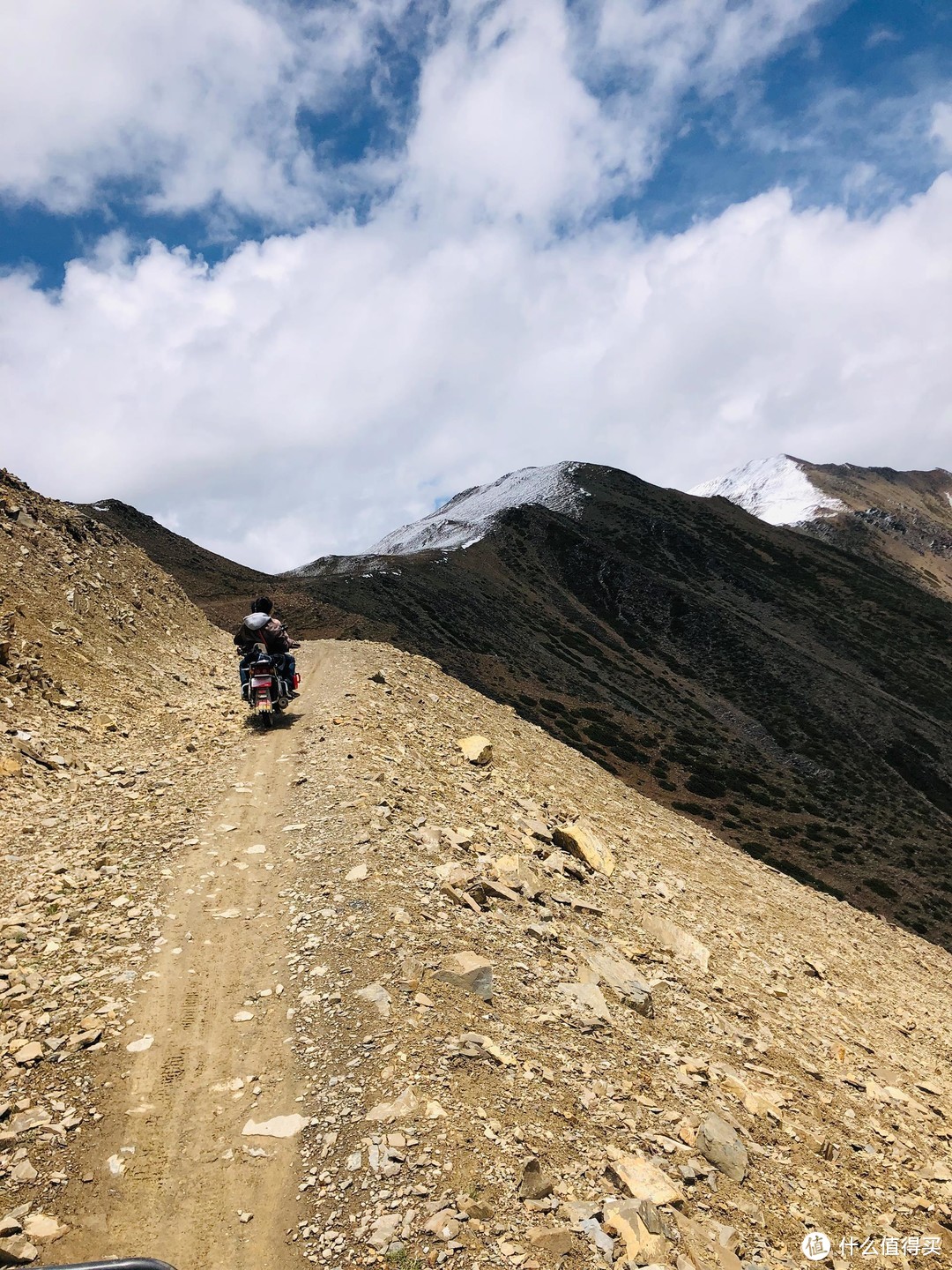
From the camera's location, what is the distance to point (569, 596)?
340 ft

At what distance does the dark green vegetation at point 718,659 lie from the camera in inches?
1902

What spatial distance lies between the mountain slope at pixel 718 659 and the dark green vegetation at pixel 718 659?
31 centimetres

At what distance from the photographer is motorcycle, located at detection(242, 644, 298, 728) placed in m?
16.6

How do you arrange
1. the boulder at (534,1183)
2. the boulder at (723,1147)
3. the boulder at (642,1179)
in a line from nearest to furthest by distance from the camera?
the boulder at (534,1183) → the boulder at (642,1179) → the boulder at (723,1147)

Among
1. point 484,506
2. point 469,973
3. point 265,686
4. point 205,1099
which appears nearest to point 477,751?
point 265,686

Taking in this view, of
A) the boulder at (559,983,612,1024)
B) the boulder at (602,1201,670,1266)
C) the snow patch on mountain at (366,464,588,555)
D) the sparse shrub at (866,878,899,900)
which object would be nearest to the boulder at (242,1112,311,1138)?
the boulder at (602,1201,670,1266)

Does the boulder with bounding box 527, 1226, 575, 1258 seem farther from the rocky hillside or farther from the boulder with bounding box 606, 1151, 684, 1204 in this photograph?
the boulder with bounding box 606, 1151, 684, 1204

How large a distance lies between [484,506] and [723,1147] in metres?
148

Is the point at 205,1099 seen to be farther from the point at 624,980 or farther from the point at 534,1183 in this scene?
the point at 624,980

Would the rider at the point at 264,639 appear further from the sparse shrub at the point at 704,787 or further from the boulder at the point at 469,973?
the sparse shrub at the point at 704,787

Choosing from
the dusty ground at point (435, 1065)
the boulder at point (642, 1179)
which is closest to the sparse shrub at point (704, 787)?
the dusty ground at point (435, 1065)

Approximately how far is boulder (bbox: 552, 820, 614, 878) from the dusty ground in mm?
539

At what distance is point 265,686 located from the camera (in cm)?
1672

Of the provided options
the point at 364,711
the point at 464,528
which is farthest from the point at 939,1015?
the point at 464,528
